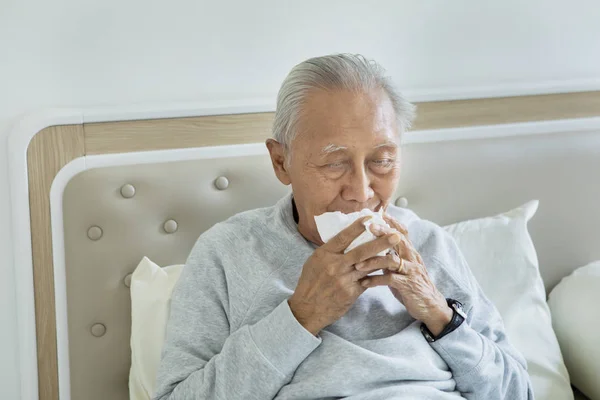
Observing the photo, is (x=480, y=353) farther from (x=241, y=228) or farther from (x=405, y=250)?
(x=241, y=228)

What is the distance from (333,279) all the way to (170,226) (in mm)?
593

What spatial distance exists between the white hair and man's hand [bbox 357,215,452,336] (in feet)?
0.82

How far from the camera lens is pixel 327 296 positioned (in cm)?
151

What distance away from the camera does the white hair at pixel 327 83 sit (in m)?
1.60

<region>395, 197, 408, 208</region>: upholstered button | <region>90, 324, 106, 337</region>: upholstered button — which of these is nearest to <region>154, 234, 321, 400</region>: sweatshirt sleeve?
<region>90, 324, 106, 337</region>: upholstered button

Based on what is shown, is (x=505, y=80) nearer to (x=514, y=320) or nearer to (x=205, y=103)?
(x=514, y=320)

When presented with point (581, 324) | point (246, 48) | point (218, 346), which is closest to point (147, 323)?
point (218, 346)

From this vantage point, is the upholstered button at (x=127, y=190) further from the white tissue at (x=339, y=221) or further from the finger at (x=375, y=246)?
the finger at (x=375, y=246)

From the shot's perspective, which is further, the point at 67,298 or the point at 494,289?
the point at 494,289

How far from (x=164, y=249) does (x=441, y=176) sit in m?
0.75

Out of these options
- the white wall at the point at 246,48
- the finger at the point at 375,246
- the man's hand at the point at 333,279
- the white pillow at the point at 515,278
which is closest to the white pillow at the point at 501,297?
the white pillow at the point at 515,278

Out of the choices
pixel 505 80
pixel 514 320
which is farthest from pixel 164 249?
pixel 505 80

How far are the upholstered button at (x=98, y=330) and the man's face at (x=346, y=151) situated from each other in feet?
2.10

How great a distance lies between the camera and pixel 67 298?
1.91 meters
